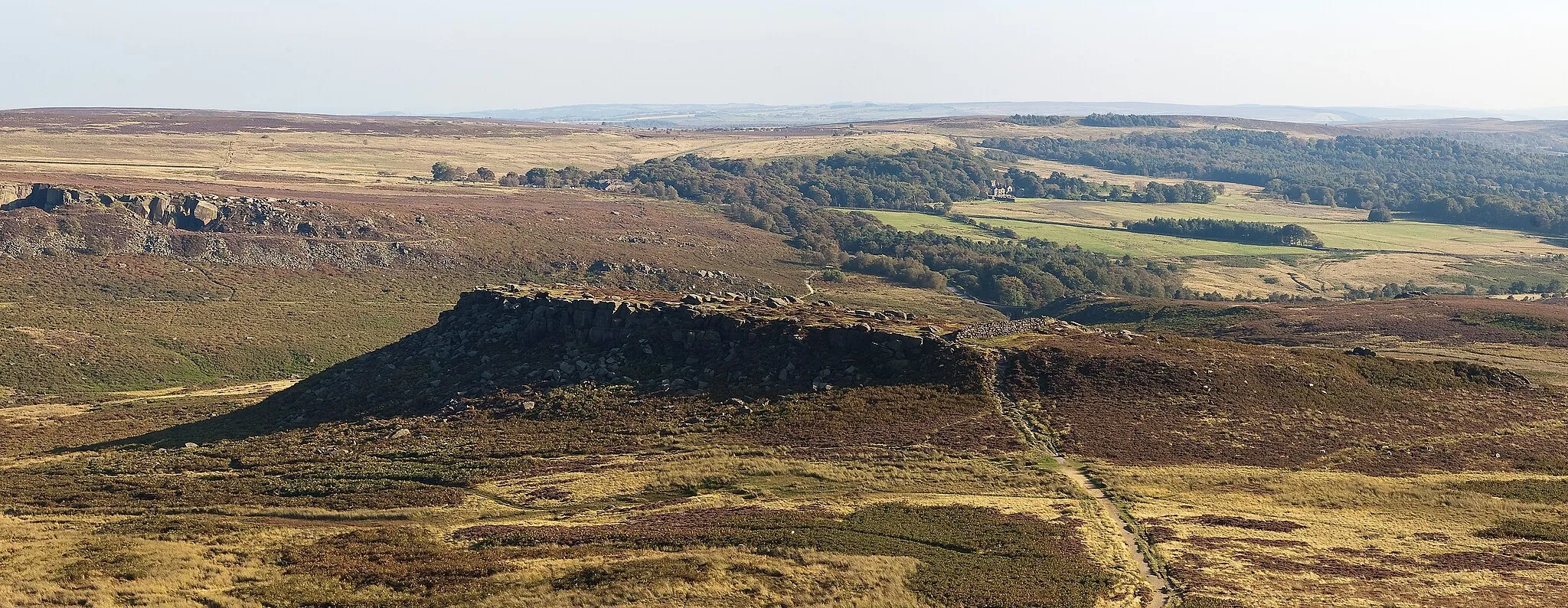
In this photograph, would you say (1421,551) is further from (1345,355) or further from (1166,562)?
(1345,355)

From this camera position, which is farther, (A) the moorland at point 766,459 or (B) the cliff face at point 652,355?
(B) the cliff face at point 652,355

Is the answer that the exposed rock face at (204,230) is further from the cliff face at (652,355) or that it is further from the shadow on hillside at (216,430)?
the shadow on hillside at (216,430)

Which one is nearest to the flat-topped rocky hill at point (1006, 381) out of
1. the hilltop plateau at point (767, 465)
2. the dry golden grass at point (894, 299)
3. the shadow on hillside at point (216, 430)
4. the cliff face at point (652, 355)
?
the cliff face at point (652, 355)

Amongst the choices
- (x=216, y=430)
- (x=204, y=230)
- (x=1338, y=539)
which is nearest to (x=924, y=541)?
(x=1338, y=539)

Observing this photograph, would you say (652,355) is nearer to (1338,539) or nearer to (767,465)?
(767,465)

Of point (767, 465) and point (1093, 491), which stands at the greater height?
point (767, 465)

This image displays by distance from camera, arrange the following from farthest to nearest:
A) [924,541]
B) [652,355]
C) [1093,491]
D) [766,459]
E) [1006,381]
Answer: [652,355], [1006,381], [766,459], [1093,491], [924,541]

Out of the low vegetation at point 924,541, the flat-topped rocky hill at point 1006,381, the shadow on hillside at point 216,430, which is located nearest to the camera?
the low vegetation at point 924,541
